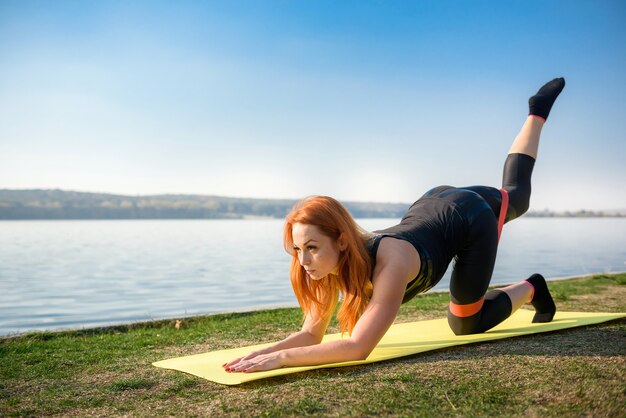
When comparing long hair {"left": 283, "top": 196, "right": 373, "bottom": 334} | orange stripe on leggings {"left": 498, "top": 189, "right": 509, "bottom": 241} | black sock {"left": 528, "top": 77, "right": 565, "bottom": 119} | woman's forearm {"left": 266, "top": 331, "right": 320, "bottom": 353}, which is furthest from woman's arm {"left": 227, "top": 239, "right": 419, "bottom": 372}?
black sock {"left": 528, "top": 77, "right": 565, "bottom": 119}

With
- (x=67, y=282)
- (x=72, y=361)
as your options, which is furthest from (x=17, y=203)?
(x=72, y=361)

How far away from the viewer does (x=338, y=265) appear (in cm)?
320

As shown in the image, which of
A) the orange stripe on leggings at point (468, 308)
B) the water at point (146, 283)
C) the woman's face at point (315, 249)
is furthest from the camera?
the water at point (146, 283)

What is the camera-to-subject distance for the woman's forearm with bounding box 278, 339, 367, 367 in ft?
10.1

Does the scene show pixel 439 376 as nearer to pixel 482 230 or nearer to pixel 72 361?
pixel 482 230

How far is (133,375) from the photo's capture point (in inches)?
135

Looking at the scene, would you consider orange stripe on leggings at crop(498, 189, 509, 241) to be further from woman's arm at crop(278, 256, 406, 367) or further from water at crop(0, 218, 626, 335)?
water at crop(0, 218, 626, 335)

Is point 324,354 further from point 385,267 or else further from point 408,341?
point 408,341

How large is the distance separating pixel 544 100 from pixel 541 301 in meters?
1.55

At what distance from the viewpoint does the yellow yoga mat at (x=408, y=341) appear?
125 inches

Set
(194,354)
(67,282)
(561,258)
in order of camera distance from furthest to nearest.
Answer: (561,258) → (67,282) → (194,354)

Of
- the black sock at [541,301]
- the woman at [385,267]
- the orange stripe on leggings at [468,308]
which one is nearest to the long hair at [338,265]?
the woman at [385,267]

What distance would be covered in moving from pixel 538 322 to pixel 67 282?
10.5 metres

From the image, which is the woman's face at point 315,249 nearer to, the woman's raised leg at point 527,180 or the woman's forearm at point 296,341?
the woman's forearm at point 296,341
